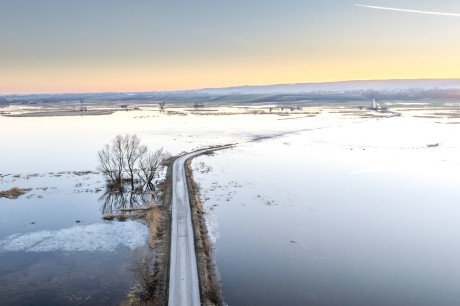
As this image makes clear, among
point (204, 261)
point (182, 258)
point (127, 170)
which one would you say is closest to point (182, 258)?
point (182, 258)

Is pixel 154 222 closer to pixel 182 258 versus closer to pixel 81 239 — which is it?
pixel 81 239

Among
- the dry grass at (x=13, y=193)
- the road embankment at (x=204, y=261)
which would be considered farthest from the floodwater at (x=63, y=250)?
the road embankment at (x=204, y=261)

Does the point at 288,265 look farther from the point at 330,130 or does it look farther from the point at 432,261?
the point at 330,130

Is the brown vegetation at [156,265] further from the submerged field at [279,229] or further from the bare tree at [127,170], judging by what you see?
the bare tree at [127,170]

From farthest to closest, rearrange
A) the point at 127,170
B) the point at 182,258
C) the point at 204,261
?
1. the point at 127,170
2. the point at 182,258
3. the point at 204,261

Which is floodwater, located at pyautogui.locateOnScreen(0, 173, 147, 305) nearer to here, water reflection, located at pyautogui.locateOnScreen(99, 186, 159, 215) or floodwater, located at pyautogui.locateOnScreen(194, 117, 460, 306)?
water reflection, located at pyautogui.locateOnScreen(99, 186, 159, 215)

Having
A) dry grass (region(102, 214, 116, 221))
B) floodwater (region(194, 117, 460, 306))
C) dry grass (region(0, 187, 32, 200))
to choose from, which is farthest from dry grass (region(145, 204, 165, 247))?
dry grass (region(0, 187, 32, 200))
